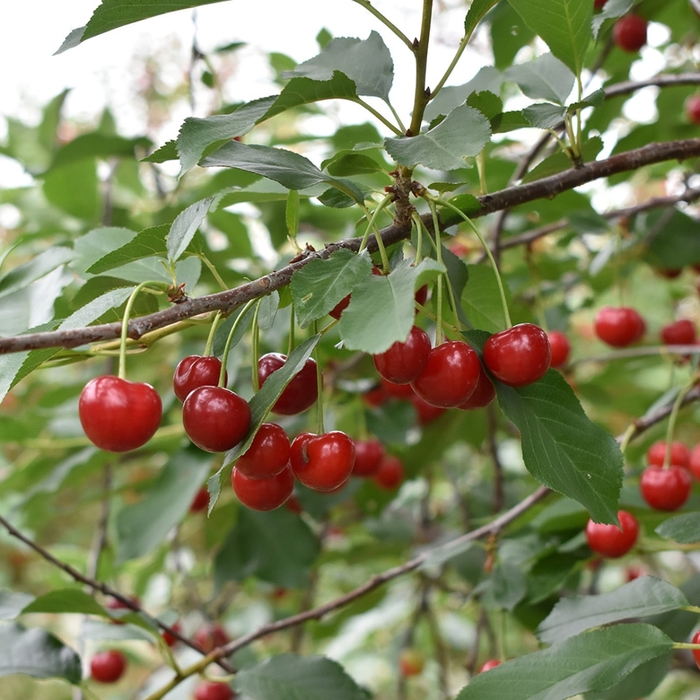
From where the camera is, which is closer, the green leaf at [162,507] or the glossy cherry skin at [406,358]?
the glossy cherry skin at [406,358]

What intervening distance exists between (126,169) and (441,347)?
7.28 ft

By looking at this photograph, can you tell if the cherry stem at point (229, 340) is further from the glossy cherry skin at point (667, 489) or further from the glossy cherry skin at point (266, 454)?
the glossy cherry skin at point (667, 489)

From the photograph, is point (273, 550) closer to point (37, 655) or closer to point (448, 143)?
point (37, 655)

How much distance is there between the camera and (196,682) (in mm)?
1884

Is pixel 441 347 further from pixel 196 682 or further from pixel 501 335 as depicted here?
pixel 196 682

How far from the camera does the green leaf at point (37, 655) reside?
1.19m

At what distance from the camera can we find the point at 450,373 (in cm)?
77

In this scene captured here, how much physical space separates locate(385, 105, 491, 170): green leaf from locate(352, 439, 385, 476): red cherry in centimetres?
108

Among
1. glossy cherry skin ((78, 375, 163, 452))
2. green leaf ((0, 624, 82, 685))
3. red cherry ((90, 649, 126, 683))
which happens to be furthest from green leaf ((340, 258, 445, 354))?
red cherry ((90, 649, 126, 683))

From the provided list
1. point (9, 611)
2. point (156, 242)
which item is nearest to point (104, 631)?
point (9, 611)

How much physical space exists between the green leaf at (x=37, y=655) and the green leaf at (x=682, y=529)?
1001 mm

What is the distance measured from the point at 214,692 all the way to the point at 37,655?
26.1 inches

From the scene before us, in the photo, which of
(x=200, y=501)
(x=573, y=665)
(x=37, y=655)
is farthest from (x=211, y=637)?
(x=573, y=665)

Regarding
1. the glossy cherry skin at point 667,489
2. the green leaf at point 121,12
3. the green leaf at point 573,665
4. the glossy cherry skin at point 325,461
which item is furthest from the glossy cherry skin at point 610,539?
the green leaf at point 121,12
